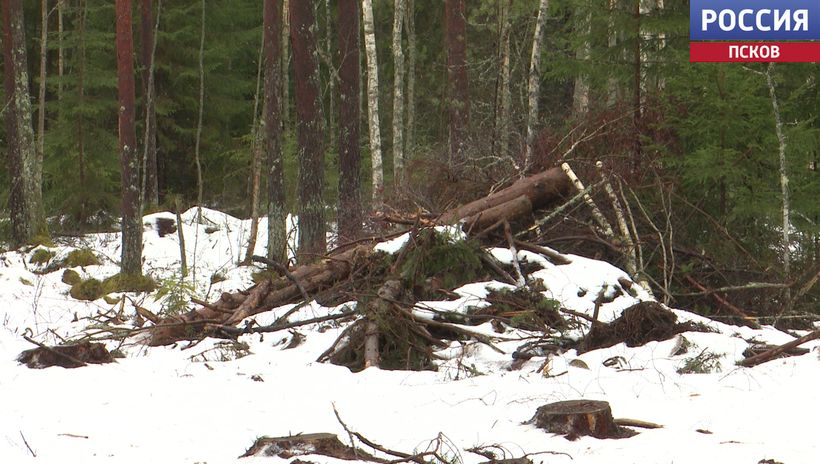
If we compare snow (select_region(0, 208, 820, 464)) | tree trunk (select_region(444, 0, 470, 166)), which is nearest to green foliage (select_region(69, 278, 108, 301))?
snow (select_region(0, 208, 820, 464))

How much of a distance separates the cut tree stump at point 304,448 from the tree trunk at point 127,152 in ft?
37.3

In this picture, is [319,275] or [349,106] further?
[349,106]

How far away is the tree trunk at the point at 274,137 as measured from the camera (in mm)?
14625

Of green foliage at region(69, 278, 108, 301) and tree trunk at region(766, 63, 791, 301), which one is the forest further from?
green foliage at region(69, 278, 108, 301)

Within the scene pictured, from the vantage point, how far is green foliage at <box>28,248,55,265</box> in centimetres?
1578

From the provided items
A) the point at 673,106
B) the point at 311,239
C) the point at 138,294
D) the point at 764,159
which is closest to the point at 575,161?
the point at 673,106

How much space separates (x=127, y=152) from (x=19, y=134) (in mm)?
3844

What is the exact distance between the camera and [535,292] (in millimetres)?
8102

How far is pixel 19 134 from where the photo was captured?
17.9 metres

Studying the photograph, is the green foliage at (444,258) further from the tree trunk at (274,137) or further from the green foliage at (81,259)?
the green foliage at (81,259)

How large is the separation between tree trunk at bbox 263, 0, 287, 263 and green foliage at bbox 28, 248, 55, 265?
448cm

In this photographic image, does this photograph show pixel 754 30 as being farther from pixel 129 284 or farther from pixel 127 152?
pixel 127 152

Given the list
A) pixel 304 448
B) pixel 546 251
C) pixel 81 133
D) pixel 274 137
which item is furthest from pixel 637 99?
pixel 81 133

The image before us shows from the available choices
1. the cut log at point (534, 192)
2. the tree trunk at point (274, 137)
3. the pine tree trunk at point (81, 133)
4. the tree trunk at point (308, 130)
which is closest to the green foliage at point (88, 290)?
the tree trunk at point (274, 137)
